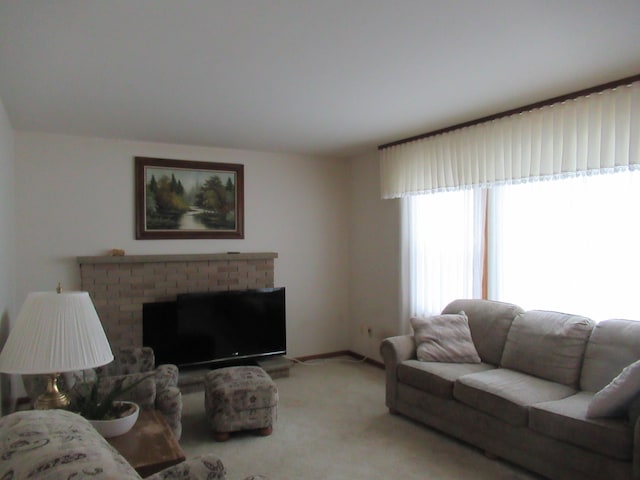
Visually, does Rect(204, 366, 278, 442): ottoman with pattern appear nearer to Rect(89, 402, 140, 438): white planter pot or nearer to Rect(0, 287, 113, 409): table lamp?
Rect(89, 402, 140, 438): white planter pot

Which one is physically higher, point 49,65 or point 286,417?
point 49,65

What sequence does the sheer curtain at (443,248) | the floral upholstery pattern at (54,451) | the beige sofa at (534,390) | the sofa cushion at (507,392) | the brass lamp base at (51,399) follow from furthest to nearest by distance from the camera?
the sheer curtain at (443,248), the sofa cushion at (507,392), the beige sofa at (534,390), the brass lamp base at (51,399), the floral upholstery pattern at (54,451)

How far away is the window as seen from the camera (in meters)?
3.21

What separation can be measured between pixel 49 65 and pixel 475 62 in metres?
2.45

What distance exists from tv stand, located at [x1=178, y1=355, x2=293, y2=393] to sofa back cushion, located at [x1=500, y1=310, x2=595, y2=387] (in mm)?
2359

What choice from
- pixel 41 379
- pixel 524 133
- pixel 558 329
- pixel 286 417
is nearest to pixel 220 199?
pixel 286 417

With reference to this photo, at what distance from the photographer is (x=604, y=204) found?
3.29m

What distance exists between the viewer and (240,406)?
3465 millimetres

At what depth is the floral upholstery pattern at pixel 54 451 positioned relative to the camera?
3.27ft

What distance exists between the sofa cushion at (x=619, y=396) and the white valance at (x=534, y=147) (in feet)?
4.45

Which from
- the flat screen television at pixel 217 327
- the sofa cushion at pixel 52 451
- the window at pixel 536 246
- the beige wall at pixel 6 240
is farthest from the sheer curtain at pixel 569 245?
the beige wall at pixel 6 240

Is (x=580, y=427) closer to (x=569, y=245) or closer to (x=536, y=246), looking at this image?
(x=569, y=245)

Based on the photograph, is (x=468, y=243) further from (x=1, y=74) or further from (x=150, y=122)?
(x=1, y=74)

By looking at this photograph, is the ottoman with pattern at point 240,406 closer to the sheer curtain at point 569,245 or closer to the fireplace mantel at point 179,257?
the fireplace mantel at point 179,257
